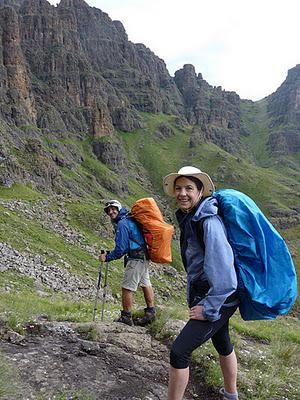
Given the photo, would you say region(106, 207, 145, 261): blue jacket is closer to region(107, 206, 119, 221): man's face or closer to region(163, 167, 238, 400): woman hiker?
region(107, 206, 119, 221): man's face

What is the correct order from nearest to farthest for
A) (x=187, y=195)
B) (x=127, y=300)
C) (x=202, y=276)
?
(x=202, y=276) → (x=187, y=195) → (x=127, y=300)

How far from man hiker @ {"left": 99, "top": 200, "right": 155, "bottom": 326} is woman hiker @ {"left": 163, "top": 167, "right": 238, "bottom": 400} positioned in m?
3.75

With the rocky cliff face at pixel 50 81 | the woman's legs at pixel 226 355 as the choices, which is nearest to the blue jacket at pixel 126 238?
the woman's legs at pixel 226 355

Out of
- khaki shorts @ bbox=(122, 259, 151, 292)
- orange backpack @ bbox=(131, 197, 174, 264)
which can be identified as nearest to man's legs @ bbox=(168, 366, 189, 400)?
orange backpack @ bbox=(131, 197, 174, 264)

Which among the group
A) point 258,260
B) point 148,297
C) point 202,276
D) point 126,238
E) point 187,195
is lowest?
point 148,297

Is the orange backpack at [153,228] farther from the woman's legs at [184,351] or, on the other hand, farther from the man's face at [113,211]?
the woman's legs at [184,351]

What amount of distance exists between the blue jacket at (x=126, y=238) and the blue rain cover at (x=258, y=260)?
4438 millimetres

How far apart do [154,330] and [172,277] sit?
3753cm

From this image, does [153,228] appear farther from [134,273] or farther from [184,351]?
[184,351]

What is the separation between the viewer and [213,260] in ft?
15.8

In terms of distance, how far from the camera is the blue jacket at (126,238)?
9336 mm

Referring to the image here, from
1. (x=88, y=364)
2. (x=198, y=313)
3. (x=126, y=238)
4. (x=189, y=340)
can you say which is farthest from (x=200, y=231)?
(x=126, y=238)

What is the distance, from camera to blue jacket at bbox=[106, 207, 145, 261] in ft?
30.6

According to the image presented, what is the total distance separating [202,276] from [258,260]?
762mm
